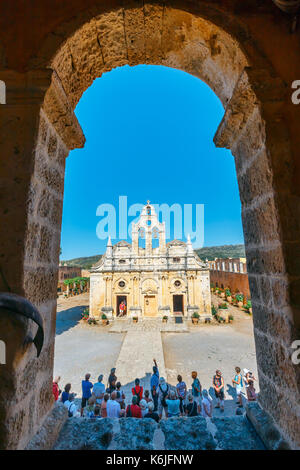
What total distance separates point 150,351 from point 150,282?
8.82 m

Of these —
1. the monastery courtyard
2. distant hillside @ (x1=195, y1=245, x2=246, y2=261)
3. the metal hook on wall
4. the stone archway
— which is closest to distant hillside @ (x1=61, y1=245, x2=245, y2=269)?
distant hillside @ (x1=195, y1=245, x2=246, y2=261)

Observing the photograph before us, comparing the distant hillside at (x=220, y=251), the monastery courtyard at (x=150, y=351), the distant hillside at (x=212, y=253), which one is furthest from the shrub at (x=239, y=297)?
the distant hillside at (x=220, y=251)

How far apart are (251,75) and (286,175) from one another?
75 centimetres

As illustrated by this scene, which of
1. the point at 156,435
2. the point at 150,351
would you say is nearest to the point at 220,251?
the point at 150,351

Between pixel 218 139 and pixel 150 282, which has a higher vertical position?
pixel 218 139

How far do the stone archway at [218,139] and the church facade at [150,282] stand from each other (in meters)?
19.8

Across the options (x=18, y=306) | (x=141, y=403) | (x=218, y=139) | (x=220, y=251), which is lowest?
(x=141, y=403)

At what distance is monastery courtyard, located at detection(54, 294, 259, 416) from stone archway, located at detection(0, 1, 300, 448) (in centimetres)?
704

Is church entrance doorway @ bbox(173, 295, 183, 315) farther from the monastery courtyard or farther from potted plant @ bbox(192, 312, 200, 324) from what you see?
the monastery courtyard

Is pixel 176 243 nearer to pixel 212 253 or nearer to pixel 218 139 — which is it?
pixel 218 139

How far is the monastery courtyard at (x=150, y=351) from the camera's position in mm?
9953

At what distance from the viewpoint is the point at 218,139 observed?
205cm

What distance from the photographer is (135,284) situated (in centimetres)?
2130
